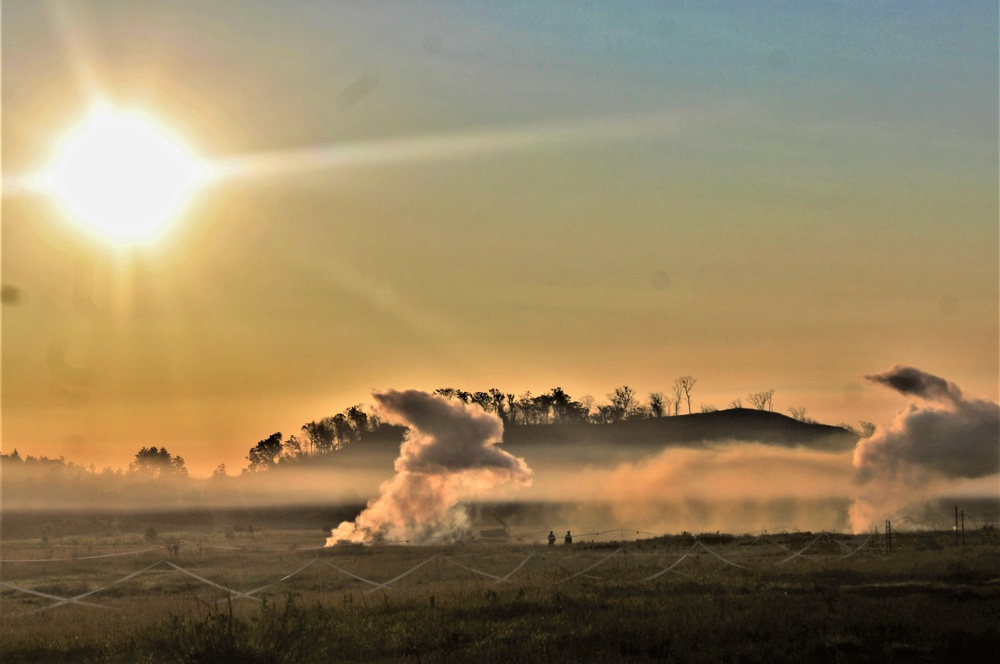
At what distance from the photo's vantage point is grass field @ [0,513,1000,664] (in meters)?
22.6

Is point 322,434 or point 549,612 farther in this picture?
point 322,434

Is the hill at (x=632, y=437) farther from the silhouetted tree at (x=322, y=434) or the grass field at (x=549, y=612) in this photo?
the grass field at (x=549, y=612)

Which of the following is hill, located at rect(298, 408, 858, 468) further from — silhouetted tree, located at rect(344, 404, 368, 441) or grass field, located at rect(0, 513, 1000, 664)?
grass field, located at rect(0, 513, 1000, 664)

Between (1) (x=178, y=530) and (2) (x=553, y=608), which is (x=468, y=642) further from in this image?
(1) (x=178, y=530)

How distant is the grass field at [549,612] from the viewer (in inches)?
889

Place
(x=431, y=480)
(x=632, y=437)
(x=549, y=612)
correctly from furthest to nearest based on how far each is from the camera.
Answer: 1. (x=632, y=437)
2. (x=431, y=480)
3. (x=549, y=612)

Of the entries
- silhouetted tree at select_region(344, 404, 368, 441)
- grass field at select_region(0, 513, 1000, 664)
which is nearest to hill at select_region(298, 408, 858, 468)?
silhouetted tree at select_region(344, 404, 368, 441)

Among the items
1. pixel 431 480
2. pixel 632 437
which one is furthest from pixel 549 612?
pixel 632 437

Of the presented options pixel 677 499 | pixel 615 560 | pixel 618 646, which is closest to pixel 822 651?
pixel 618 646

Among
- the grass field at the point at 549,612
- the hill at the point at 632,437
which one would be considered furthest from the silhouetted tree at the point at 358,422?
the grass field at the point at 549,612

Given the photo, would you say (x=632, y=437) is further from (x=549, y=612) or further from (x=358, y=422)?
(x=549, y=612)

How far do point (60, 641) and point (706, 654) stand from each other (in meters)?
15.3

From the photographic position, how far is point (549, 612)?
29141 millimetres

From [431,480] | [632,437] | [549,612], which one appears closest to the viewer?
[549,612]
